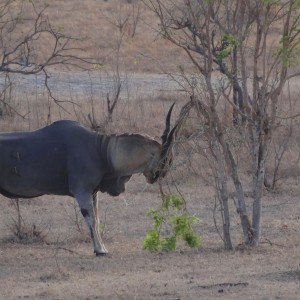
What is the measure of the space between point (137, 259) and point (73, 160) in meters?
1.47

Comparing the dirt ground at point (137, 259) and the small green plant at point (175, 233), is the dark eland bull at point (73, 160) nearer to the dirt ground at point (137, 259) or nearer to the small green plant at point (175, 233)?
the small green plant at point (175, 233)

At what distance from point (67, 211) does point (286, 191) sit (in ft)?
12.2

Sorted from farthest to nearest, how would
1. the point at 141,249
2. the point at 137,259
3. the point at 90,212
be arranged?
the point at 141,249 < the point at 90,212 < the point at 137,259

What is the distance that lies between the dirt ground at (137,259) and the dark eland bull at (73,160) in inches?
28.7

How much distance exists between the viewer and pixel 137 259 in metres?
11.3

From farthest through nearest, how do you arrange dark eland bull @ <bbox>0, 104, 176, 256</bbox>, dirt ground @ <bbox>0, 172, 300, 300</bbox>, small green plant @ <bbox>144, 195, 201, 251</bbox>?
dark eland bull @ <bbox>0, 104, 176, 256</bbox>
small green plant @ <bbox>144, 195, 201, 251</bbox>
dirt ground @ <bbox>0, 172, 300, 300</bbox>

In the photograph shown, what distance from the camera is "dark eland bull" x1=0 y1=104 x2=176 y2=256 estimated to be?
12.0 metres

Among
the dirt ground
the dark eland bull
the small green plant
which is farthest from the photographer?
the dark eland bull

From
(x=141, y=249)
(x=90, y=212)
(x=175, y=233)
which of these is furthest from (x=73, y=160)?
(x=175, y=233)

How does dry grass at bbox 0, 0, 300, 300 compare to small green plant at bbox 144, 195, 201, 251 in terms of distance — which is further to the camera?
small green plant at bbox 144, 195, 201, 251

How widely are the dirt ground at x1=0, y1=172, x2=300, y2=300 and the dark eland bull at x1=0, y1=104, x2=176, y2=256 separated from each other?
73cm

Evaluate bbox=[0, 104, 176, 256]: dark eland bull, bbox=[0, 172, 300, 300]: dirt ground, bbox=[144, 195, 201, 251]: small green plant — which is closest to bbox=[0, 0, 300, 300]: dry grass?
bbox=[0, 172, 300, 300]: dirt ground

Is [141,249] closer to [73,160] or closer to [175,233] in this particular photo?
[175,233]

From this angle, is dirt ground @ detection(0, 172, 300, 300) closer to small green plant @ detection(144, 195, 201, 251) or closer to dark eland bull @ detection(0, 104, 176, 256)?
small green plant @ detection(144, 195, 201, 251)
